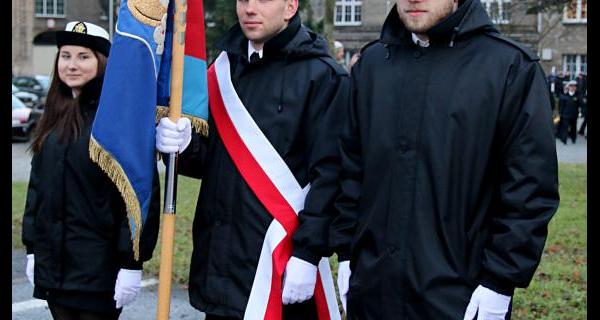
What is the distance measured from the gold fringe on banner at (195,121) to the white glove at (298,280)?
780 millimetres

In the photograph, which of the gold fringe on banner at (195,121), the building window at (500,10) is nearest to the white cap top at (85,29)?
the gold fringe on banner at (195,121)

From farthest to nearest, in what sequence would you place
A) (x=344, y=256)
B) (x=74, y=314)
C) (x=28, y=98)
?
(x=28, y=98) < (x=74, y=314) < (x=344, y=256)

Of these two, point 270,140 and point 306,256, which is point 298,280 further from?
point 270,140

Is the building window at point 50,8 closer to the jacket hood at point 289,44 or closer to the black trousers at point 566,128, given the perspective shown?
the black trousers at point 566,128

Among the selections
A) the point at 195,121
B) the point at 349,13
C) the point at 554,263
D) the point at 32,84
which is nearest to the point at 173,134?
the point at 195,121

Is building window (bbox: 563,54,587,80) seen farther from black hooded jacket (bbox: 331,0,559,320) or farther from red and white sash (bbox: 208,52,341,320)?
black hooded jacket (bbox: 331,0,559,320)

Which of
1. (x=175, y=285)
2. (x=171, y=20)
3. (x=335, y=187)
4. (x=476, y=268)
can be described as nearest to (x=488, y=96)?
(x=476, y=268)

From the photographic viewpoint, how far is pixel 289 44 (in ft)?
14.1

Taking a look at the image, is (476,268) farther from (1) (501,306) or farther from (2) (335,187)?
(2) (335,187)

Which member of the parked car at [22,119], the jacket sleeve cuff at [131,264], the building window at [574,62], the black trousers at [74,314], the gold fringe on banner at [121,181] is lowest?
the parked car at [22,119]

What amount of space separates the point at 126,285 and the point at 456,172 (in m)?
1.86

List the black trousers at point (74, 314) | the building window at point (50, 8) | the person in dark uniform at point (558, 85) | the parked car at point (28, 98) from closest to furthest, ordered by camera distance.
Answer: the black trousers at point (74, 314), the parked car at point (28, 98), the person in dark uniform at point (558, 85), the building window at point (50, 8)

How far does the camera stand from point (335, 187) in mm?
4070

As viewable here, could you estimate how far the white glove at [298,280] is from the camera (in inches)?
161
